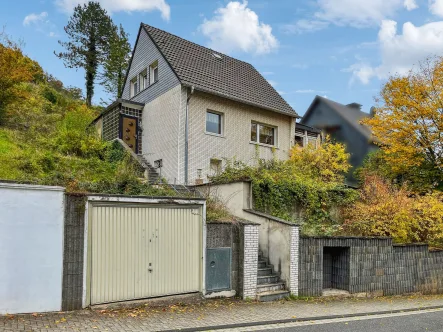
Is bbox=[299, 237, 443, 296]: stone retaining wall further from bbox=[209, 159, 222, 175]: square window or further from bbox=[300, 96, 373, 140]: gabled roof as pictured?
bbox=[300, 96, 373, 140]: gabled roof

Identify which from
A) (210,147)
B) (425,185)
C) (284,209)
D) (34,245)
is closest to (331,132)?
(425,185)

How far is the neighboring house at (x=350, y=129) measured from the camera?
2153 cm

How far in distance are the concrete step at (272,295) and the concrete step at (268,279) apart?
369mm

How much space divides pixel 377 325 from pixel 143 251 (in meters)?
5.56

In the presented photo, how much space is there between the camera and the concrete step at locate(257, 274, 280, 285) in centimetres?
1039

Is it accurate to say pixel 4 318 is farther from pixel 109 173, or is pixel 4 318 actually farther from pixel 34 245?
pixel 109 173

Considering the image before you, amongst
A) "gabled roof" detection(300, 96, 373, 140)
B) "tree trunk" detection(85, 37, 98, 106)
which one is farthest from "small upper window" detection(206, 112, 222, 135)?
"tree trunk" detection(85, 37, 98, 106)

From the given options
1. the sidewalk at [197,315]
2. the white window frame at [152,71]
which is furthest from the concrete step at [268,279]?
the white window frame at [152,71]

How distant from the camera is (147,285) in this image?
336 inches

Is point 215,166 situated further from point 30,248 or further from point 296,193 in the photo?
point 30,248

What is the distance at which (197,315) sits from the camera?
26.5 feet

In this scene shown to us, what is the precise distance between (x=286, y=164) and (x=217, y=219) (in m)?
8.85

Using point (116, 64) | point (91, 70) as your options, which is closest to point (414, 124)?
point (116, 64)

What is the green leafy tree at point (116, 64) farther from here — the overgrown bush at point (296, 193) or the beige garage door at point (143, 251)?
the beige garage door at point (143, 251)
